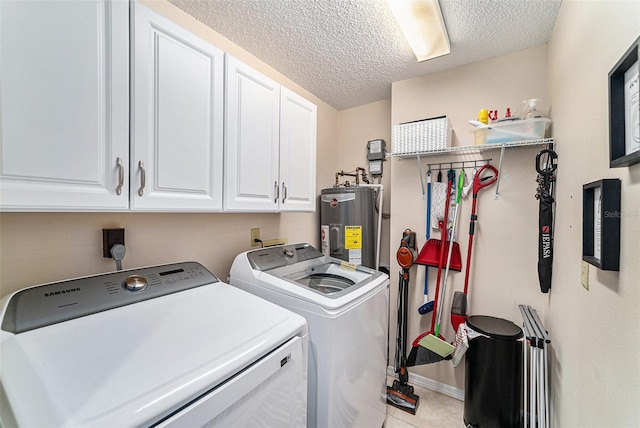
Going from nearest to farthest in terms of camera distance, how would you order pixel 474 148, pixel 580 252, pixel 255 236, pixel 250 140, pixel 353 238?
1. pixel 580 252
2. pixel 250 140
3. pixel 474 148
4. pixel 255 236
5. pixel 353 238

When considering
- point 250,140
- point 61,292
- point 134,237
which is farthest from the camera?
point 250,140

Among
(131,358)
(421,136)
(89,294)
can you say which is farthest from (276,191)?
(421,136)

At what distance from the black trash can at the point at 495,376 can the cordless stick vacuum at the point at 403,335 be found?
0.47 meters

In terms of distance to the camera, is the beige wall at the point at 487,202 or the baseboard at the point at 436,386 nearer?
the beige wall at the point at 487,202

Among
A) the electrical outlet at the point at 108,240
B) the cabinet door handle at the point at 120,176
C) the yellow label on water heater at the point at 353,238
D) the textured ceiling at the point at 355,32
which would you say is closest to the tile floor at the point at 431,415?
the yellow label on water heater at the point at 353,238

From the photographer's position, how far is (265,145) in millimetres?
1568

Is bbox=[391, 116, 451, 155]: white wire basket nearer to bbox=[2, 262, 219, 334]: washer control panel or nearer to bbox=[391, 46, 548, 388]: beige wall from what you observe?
bbox=[391, 46, 548, 388]: beige wall

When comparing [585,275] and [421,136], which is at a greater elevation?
[421,136]

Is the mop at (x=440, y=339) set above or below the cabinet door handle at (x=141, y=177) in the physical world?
below

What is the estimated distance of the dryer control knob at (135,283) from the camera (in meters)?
1.08

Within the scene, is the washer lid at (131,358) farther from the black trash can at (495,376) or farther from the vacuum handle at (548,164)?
the vacuum handle at (548,164)

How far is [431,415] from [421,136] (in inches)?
83.7

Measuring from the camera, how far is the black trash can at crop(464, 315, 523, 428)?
1.59 meters

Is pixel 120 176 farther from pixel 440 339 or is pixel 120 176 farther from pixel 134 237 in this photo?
pixel 440 339
